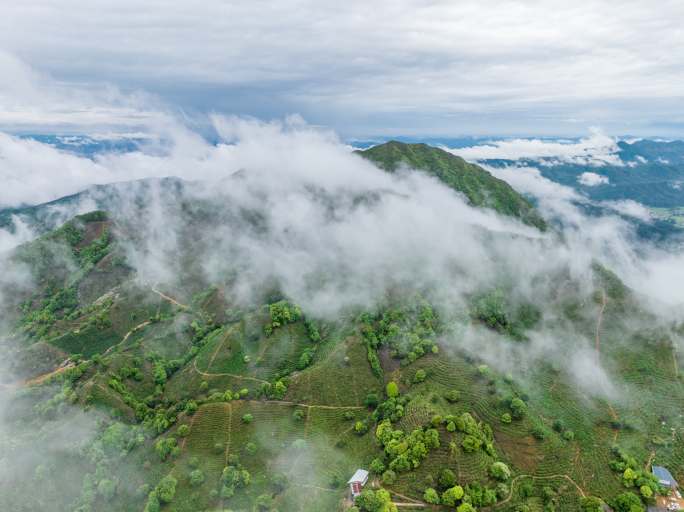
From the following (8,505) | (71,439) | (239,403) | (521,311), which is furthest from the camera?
(521,311)

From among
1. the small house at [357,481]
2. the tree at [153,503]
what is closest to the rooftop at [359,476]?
→ the small house at [357,481]

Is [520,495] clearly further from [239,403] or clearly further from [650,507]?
[239,403]

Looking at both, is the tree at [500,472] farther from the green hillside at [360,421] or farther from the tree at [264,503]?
the tree at [264,503]

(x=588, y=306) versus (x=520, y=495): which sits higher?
(x=588, y=306)

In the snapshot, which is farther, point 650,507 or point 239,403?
point 239,403

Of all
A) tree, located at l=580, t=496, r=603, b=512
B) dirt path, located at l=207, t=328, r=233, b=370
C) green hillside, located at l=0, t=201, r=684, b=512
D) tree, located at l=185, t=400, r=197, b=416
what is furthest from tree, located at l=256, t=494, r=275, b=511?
tree, located at l=580, t=496, r=603, b=512

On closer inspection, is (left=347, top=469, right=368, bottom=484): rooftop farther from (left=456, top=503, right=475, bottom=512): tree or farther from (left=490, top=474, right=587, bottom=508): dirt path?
(left=490, top=474, right=587, bottom=508): dirt path

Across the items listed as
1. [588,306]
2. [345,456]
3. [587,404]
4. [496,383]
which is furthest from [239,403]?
[588,306]
